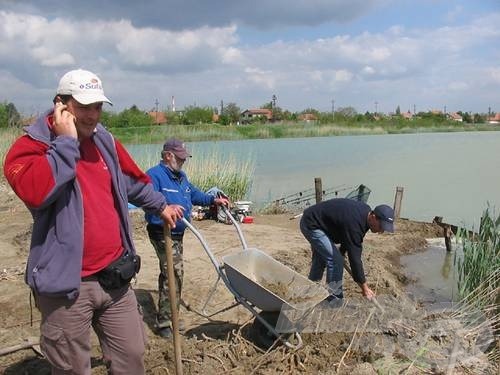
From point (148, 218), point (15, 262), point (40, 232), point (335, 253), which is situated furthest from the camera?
point (15, 262)

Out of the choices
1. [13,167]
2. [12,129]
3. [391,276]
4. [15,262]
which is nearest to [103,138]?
[13,167]

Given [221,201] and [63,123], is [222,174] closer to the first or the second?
[221,201]

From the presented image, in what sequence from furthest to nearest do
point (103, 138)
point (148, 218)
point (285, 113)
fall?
point (285, 113) < point (148, 218) < point (103, 138)

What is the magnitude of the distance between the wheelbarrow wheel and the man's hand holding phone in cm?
202

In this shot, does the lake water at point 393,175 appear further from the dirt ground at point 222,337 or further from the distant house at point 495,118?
the distant house at point 495,118

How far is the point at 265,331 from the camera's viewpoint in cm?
369

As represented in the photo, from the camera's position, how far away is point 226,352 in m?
3.57

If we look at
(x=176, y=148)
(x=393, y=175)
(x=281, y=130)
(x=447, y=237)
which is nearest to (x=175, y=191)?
(x=176, y=148)

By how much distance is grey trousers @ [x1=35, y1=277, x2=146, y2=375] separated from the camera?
7.31ft

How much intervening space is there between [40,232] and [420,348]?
262 cm

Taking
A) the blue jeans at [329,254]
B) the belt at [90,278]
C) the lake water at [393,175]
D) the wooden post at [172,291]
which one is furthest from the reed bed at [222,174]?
the belt at [90,278]

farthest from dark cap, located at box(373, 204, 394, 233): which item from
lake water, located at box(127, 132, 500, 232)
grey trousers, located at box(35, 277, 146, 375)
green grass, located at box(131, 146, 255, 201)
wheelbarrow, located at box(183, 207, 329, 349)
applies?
green grass, located at box(131, 146, 255, 201)

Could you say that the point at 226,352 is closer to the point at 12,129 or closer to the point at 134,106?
the point at 12,129

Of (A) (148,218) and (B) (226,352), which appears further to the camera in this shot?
(A) (148,218)
